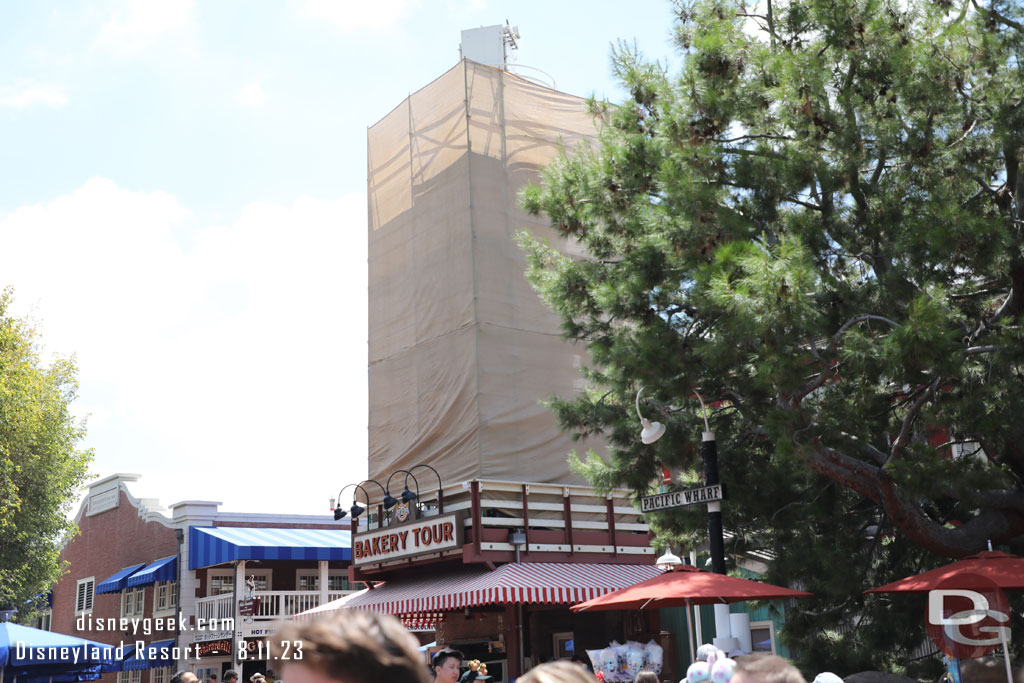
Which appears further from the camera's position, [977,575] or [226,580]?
[226,580]

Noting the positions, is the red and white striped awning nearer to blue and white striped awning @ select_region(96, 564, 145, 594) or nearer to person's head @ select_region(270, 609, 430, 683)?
blue and white striped awning @ select_region(96, 564, 145, 594)

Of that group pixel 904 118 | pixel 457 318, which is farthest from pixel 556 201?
pixel 457 318

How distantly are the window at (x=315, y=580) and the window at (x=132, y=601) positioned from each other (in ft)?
20.5

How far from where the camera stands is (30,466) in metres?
28.2

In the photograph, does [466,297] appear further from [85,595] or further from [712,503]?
[85,595]

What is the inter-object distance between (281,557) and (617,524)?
9576 millimetres

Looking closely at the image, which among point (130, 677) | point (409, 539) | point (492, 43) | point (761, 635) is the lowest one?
point (130, 677)

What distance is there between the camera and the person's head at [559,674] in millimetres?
2502

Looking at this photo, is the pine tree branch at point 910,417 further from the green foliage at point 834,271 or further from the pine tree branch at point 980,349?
the pine tree branch at point 980,349

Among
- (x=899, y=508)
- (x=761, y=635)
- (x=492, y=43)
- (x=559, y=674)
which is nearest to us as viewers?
(x=559, y=674)

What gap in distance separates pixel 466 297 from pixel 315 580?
1167 cm

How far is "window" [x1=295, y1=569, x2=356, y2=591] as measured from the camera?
2900 cm

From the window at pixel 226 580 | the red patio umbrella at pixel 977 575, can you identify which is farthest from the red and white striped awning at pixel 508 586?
→ the red patio umbrella at pixel 977 575

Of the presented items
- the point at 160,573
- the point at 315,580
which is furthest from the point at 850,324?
the point at 160,573
